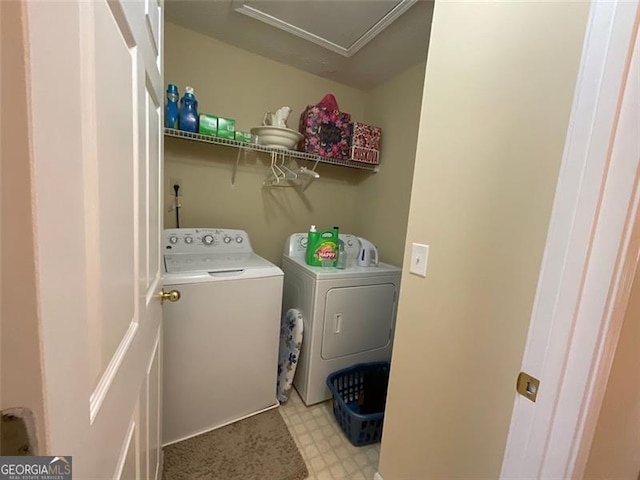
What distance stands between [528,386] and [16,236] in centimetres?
97

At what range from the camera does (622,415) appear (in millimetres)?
825

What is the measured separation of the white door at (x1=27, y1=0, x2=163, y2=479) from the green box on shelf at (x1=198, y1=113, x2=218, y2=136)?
3.58 ft

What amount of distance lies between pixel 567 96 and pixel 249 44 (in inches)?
80.2

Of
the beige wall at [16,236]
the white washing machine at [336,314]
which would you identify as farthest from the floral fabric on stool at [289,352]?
the beige wall at [16,236]

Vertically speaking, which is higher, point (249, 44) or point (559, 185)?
point (249, 44)

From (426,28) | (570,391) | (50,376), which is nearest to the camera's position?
(50,376)

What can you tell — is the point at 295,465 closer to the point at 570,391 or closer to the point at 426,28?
the point at 570,391

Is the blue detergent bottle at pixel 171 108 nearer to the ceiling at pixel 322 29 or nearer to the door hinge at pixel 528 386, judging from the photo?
the ceiling at pixel 322 29

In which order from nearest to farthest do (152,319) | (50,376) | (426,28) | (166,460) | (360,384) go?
1. (50,376)
2. (152,319)
3. (166,460)
4. (426,28)
5. (360,384)

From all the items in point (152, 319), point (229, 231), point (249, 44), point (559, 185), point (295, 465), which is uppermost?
point (249, 44)

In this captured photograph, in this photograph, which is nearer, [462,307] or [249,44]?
[462,307]

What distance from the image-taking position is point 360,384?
1952mm

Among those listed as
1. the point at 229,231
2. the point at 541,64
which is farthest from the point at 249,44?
the point at 541,64

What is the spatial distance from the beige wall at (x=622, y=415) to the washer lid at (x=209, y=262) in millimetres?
1514
